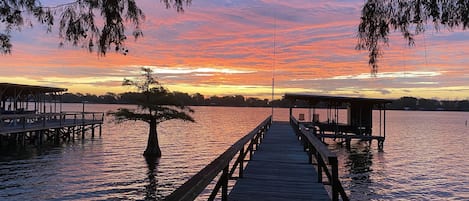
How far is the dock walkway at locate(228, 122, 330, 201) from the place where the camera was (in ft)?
25.3

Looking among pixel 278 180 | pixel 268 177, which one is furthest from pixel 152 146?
pixel 278 180

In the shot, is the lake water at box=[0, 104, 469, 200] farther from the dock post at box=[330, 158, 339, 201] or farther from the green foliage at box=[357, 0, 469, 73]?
the green foliage at box=[357, 0, 469, 73]

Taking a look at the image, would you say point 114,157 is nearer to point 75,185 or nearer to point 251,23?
point 75,185

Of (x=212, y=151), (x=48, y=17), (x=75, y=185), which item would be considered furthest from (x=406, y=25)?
(x=212, y=151)

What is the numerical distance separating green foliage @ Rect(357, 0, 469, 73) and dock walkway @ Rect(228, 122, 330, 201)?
3129mm

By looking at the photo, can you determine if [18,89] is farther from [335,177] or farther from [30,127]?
[335,177]

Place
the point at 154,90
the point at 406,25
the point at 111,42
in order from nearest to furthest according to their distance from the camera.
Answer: the point at 406,25 → the point at 111,42 → the point at 154,90

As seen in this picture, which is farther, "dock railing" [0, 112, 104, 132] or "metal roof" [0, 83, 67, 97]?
"metal roof" [0, 83, 67, 97]

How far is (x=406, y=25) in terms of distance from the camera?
5367mm

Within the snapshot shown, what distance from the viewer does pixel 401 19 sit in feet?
17.5

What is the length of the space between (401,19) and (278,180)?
4.95 metres

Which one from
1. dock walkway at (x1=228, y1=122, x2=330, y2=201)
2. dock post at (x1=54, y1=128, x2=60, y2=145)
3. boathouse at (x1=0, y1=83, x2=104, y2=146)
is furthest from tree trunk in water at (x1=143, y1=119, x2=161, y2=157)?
dock walkway at (x1=228, y1=122, x2=330, y2=201)

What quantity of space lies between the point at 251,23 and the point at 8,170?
51.7 feet

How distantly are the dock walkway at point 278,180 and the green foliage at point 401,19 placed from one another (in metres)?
3.13
